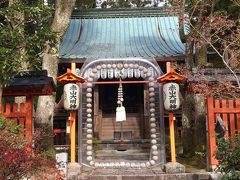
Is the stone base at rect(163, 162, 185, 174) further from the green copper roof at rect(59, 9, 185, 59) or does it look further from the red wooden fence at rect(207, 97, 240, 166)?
the green copper roof at rect(59, 9, 185, 59)

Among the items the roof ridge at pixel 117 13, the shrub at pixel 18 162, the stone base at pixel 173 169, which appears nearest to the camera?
the shrub at pixel 18 162

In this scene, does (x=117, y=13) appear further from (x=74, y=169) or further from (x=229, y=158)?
(x=229, y=158)

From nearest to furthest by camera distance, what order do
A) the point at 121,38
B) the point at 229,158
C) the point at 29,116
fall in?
the point at 229,158 → the point at 29,116 → the point at 121,38

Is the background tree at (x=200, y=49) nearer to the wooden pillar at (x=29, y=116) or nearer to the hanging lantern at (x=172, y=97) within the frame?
the hanging lantern at (x=172, y=97)

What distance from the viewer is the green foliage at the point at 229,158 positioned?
7.08 metres

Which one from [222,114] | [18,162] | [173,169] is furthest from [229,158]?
[18,162]

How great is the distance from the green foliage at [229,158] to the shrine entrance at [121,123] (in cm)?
356

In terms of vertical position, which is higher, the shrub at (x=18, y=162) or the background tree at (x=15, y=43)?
the background tree at (x=15, y=43)

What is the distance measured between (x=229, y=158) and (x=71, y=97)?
16.6 feet

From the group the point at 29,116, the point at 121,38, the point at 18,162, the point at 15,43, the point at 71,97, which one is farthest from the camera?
the point at 121,38

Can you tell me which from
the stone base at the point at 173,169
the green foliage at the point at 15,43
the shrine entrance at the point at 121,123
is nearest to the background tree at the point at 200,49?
the shrine entrance at the point at 121,123

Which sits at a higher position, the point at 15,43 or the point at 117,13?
the point at 117,13

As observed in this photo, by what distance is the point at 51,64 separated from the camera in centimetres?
1148

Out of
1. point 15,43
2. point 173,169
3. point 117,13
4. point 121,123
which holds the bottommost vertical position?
point 173,169
